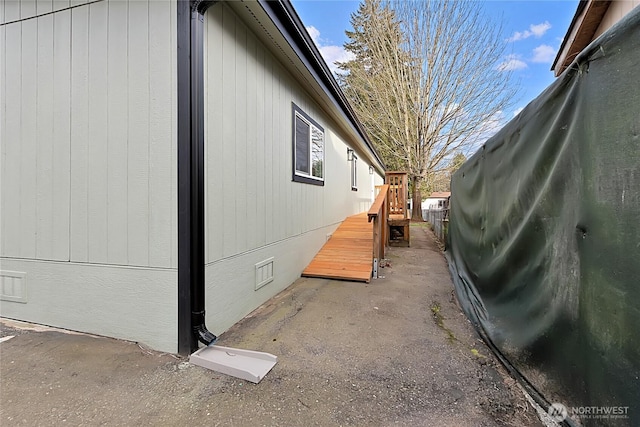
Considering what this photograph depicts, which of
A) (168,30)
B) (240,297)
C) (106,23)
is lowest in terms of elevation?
(240,297)

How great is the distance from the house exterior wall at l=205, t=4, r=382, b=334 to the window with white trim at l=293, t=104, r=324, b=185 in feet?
0.52

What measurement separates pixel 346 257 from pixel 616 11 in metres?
4.72

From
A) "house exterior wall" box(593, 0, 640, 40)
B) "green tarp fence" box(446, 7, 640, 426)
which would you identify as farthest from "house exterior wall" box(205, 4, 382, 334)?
"house exterior wall" box(593, 0, 640, 40)

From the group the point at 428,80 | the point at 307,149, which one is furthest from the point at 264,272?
the point at 428,80

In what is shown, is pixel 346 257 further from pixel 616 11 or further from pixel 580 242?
pixel 616 11

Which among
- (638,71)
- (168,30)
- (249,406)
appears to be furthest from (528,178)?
(168,30)

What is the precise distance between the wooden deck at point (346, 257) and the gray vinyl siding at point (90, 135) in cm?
280

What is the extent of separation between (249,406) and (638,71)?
2478 millimetres

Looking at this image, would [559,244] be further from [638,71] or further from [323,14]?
[323,14]

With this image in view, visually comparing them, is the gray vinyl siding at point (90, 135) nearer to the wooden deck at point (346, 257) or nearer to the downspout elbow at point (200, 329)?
the downspout elbow at point (200, 329)

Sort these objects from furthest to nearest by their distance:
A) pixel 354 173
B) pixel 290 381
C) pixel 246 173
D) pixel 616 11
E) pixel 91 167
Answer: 1. pixel 354 173
2. pixel 616 11
3. pixel 246 173
4. pixel 91 167
5. pixel 290 381

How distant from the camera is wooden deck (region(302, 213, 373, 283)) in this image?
14.9 feet

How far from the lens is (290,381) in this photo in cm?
191

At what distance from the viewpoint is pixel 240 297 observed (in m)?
2.90
